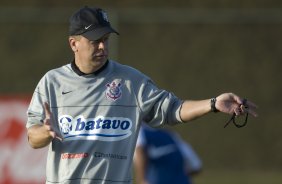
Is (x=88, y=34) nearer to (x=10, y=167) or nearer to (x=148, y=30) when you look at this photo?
(x=10, y=167)

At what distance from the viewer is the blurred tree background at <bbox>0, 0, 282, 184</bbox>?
19.1m

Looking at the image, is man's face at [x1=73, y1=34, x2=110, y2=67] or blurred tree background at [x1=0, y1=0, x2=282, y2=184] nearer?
man's face at [x1=73, y1=34, x2=110, y2=67]

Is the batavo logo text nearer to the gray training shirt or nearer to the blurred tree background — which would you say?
the gray training shirt

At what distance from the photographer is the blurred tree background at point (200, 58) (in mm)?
19141

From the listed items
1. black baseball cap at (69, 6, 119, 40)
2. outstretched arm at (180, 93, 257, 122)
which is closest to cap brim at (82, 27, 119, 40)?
black baseball cap at (69, 6, 119, 40)

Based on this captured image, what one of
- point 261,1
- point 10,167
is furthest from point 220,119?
point 10,167

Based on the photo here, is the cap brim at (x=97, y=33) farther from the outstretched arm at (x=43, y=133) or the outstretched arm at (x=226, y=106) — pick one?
the outstretched arm at (x=226, y=106)

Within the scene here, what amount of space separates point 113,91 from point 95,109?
16cm

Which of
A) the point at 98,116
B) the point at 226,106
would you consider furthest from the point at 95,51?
the point at 226,106

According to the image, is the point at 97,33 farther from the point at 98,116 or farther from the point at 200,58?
the point at 200,58

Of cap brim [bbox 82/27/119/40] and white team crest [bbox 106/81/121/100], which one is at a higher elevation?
cap brim [bbox 82/27/119/40]

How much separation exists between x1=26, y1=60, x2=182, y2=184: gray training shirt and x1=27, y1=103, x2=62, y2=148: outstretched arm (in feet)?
0.33

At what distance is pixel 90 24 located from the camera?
19.8 ft

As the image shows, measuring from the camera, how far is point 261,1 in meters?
21.6
